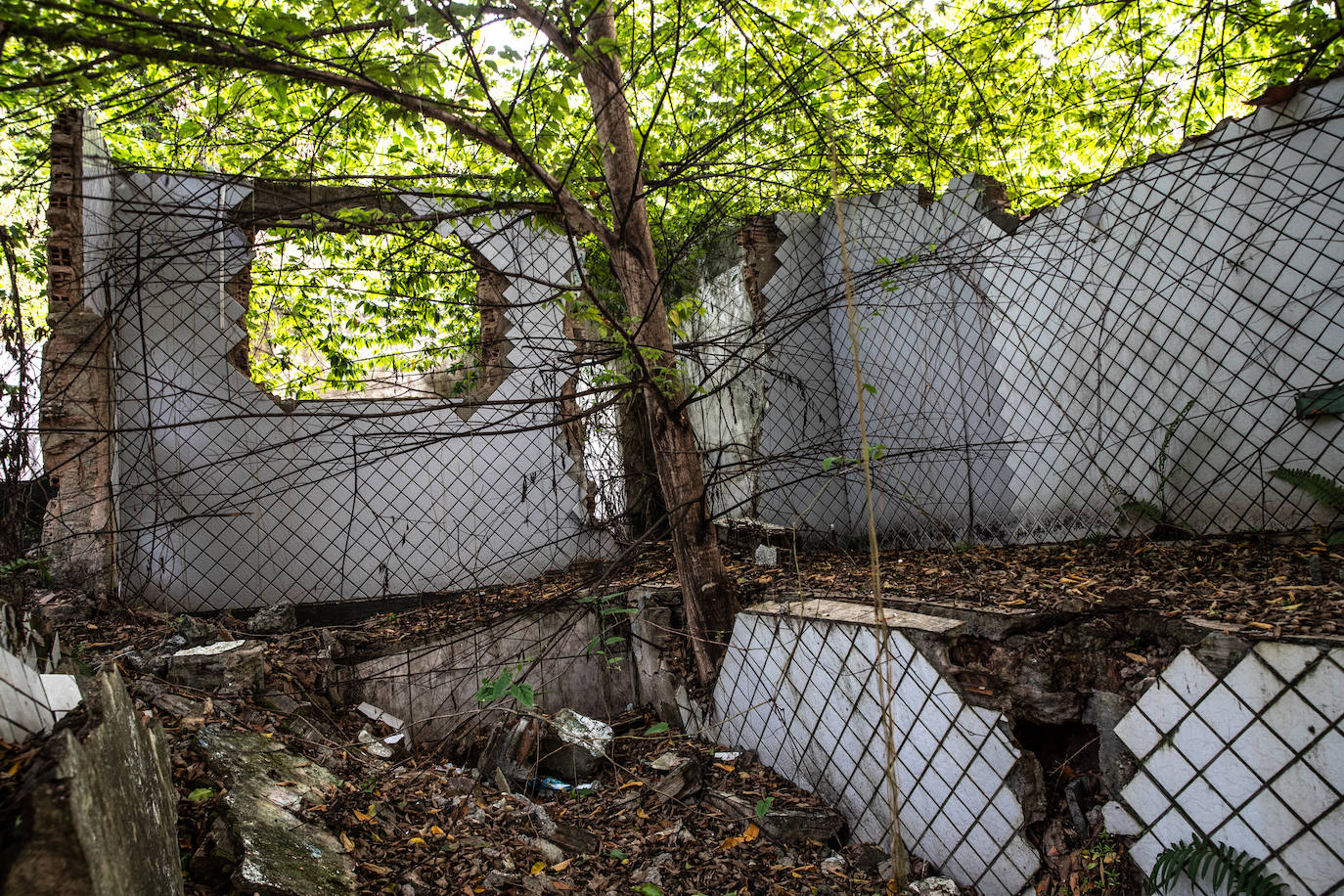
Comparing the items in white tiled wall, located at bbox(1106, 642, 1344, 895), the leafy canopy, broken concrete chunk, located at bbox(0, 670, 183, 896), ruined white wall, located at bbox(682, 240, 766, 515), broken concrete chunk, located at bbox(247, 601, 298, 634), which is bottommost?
white tiled wall, located at bbox(1106, 642, 1344, 895)

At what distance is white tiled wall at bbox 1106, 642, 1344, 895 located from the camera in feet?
6.49

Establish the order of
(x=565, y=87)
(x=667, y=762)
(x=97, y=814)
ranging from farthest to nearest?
(x=667, y=762), (x=565, y=87), (x=97, y=814)

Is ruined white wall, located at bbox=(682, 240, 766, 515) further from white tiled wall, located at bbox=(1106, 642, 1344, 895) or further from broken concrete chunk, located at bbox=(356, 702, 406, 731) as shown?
white tiled wall, located at bbox=(1106, 642, 1344, 895)

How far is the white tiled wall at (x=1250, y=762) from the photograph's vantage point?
1.98 metres

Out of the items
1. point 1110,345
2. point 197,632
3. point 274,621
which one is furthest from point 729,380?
point 197,632

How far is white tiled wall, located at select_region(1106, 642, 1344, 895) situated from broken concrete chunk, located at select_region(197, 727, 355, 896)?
2588 mm

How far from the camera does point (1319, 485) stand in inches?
134

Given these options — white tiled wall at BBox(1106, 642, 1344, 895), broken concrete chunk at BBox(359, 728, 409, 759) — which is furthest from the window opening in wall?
white tiled wall at BBox(1106, 642, 1344, 895)

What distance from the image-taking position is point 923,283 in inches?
217

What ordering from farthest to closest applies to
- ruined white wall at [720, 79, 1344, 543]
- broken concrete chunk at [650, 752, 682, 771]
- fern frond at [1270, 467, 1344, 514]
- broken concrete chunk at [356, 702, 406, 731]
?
broken concrete chunk at [356, 702, 406, 731] → broken concrete chunk at [650, 752, 682, 771] → ruined white wall at [720, 79, 1344, 543] → fern frond at [1270, 467, 1344, 514]

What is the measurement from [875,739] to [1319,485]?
7.85ft

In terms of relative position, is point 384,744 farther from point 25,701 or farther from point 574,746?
point 25,701

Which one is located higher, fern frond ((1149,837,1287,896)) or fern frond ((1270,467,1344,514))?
fern frond ((1270,467,1344,514))

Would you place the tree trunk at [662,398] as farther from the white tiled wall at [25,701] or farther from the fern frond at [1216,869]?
the white tiled wall at [25,701]
